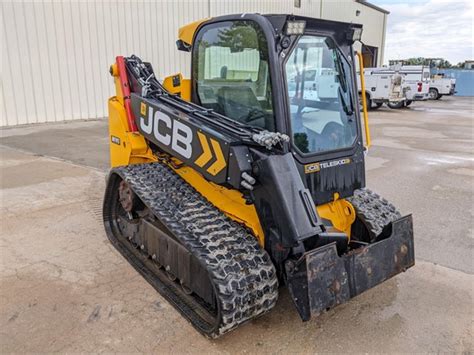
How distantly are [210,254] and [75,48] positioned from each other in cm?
1202

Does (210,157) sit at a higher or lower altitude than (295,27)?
lower

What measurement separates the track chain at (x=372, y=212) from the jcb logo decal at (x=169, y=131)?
4.95 ft

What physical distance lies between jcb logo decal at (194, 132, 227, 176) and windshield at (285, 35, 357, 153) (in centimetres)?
53

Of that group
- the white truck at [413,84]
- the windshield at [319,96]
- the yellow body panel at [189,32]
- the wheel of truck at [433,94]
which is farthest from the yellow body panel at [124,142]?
the wheel of truck at [433,94]

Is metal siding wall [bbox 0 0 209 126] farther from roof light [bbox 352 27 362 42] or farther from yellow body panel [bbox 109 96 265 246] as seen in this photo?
roof light [bbox 352 27 362 42]

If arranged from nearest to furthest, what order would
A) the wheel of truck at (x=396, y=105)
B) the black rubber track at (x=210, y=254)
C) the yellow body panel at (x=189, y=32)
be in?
the black rubber track at (x=210, y=254) < the yellow body panel at (x=189, y=32) < the wheel of truck at (x=396, y=105)

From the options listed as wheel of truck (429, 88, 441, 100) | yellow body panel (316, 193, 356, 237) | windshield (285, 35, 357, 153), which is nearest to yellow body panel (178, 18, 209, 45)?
windshield (285, 35, 357, 153)

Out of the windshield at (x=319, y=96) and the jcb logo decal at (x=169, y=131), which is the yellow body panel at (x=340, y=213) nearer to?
the windshield at (x=319, y=96)

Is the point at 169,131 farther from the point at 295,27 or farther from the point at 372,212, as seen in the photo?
the point at 372,212

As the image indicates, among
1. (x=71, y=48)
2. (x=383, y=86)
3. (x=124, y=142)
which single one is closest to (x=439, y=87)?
(x=383, y=86)

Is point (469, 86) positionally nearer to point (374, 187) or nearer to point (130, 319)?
point (374, 187)

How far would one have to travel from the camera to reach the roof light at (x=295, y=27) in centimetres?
263

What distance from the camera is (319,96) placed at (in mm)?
3074

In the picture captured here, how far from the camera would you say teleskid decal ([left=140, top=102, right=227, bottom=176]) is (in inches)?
109
